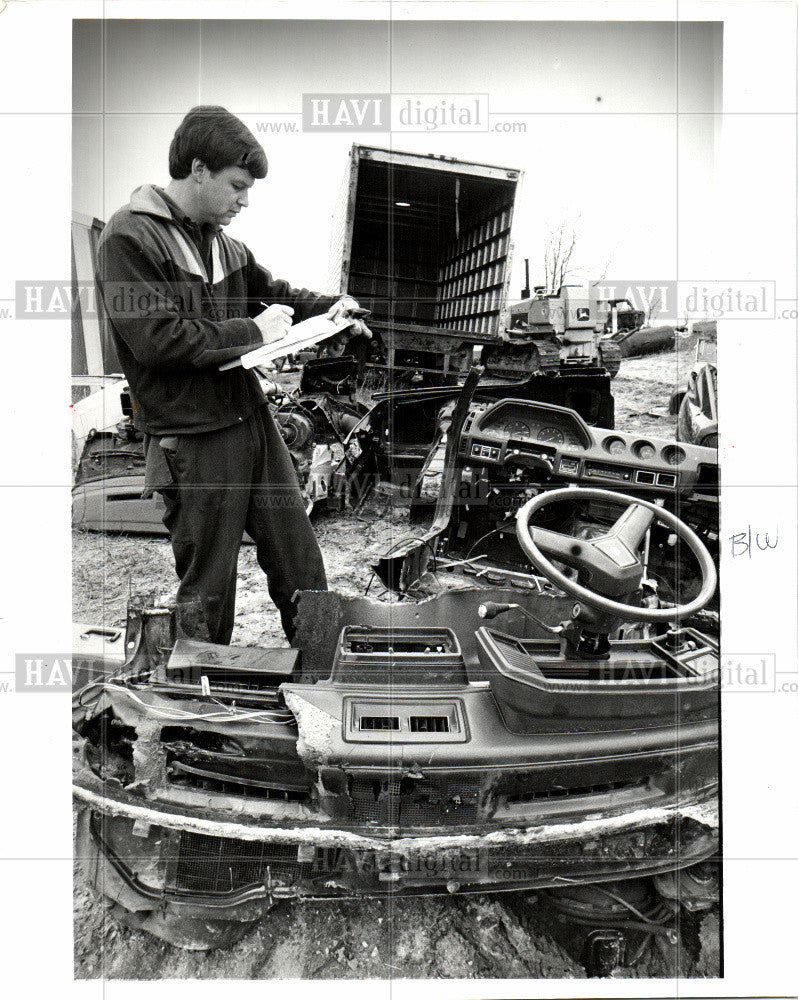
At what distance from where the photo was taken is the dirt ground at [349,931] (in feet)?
8.43

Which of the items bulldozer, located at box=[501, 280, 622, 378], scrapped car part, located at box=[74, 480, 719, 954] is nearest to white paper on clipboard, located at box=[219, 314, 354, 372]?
bulldozer, located at box=[501, 280, 622, 378]

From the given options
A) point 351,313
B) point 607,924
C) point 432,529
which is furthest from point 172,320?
point 607,924

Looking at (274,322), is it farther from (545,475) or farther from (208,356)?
(545,475)

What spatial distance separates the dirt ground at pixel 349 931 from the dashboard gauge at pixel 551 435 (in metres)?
0.31

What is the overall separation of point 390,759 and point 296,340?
57.7 inches

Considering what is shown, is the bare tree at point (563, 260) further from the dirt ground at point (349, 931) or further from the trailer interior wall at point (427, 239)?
the dirt ground at point (349, 931)

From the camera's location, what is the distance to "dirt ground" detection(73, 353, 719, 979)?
2570mm

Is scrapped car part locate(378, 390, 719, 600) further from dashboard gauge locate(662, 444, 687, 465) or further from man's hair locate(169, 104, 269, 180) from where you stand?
man's hair locate(169, 104, 269, 180)

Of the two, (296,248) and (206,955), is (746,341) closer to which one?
(296,248)

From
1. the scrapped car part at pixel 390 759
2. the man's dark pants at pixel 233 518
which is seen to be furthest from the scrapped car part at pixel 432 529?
the man's dark pants at pixel 233 518

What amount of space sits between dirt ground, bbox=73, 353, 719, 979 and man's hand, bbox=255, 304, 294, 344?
2.27ft

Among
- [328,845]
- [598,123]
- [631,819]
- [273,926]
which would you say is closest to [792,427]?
[598,123]

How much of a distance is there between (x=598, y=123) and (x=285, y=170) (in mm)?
1145

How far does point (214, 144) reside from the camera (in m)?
2.66
